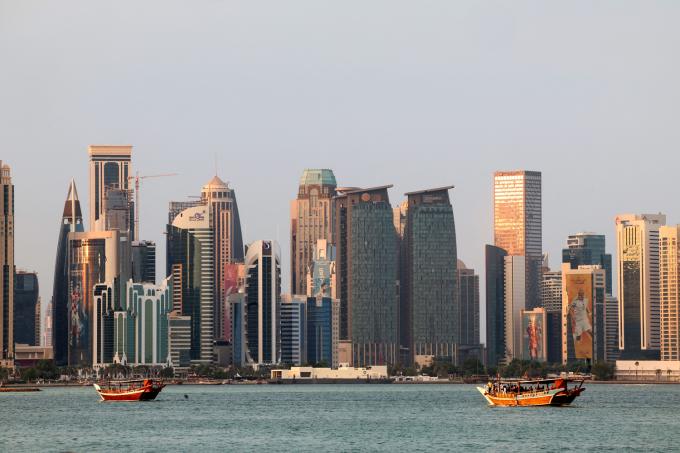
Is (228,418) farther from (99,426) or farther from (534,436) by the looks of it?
(534,436)

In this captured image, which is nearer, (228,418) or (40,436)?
(40,436)

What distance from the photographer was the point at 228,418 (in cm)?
19025

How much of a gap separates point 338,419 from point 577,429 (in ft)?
125

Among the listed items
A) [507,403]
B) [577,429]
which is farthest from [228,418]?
[577,429]

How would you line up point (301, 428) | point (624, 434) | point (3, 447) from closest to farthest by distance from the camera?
point (3, 447), point (624, 434), point (301, 428)

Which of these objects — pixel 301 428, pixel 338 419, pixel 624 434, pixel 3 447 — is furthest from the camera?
pixel 338 419

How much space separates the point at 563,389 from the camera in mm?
197375

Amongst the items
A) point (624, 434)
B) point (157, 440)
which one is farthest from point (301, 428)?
point (624, 434)

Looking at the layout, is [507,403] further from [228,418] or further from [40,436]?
[40,436]

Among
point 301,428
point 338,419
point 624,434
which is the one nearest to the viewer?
point 624,434

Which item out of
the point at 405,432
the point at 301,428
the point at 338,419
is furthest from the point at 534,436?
the point at 338,419

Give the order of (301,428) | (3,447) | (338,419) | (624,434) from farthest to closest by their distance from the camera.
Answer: (338,419) < (301,428) < (624,434) < (3,447)

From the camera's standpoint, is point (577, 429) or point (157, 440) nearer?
point (157, 440)

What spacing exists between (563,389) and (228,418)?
4054cm
